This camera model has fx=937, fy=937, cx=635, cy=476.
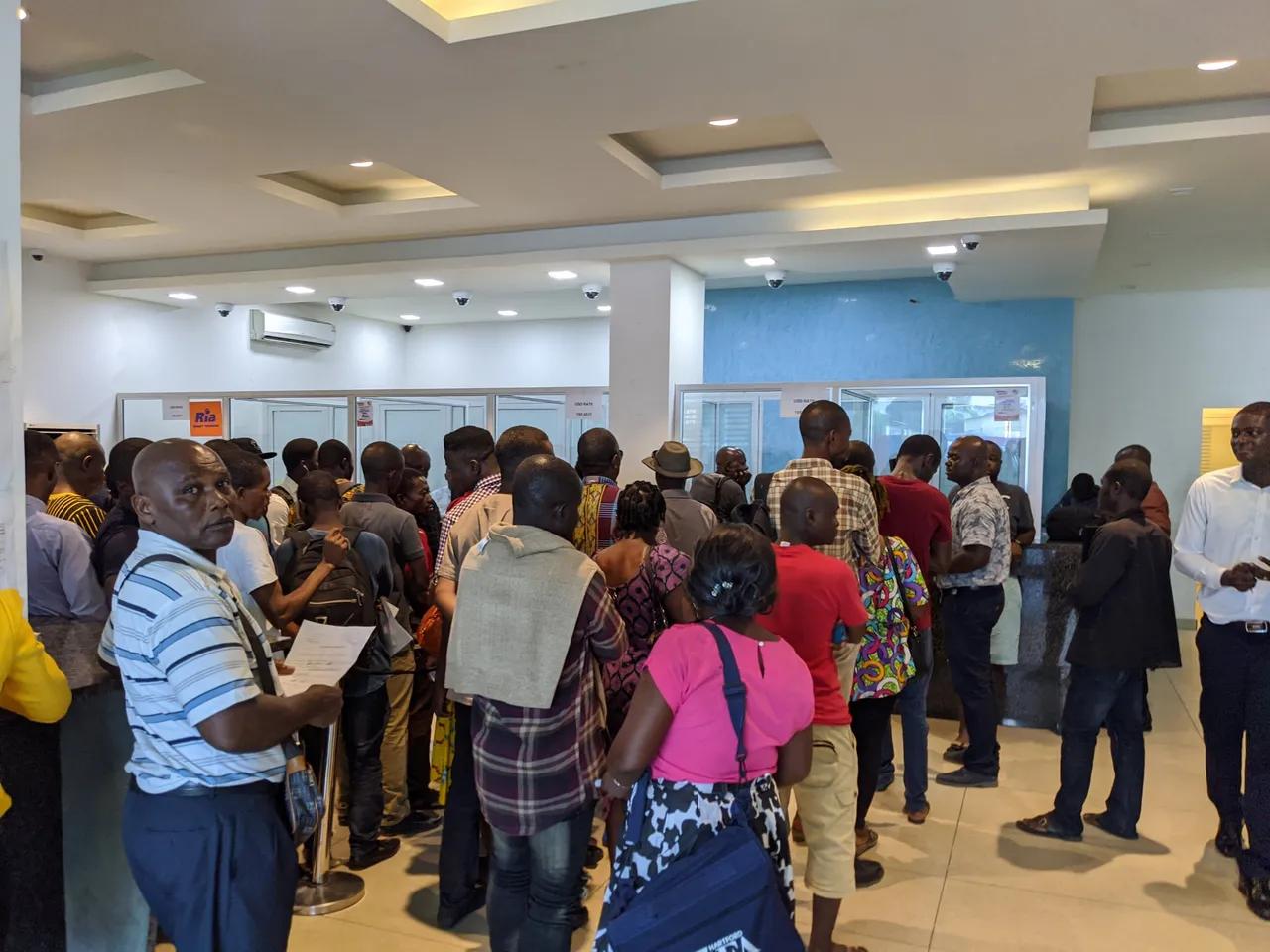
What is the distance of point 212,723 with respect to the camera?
5.90ft

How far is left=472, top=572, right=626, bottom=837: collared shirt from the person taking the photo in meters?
2.44

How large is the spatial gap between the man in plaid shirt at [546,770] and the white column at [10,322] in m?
1.12

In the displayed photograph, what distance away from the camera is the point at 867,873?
372 centimetres

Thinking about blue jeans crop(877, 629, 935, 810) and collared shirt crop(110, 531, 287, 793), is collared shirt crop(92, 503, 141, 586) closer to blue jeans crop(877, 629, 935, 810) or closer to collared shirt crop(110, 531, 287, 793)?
collared shirt crop(110, 531, 287, 793)

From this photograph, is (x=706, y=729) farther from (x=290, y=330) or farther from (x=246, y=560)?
(x=290, y=330)

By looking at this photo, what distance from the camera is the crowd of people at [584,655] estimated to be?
1.93 meters

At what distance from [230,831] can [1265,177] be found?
21.8 ft

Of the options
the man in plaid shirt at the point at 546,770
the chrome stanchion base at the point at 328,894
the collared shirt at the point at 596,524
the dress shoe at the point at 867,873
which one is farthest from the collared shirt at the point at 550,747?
the dress shoe at the point at 867,873

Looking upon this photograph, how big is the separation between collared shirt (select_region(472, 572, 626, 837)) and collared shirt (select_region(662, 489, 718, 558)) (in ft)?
4.90

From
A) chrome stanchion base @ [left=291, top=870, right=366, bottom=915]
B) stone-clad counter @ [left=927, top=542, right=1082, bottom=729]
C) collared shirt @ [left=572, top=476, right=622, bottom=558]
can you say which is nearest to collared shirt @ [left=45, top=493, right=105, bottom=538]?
chrome stanchion base @ [left=291, top=870, right=366, bottom=915]

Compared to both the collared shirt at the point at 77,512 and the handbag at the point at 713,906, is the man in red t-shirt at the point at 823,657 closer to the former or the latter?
the handbag at the point at 713,906

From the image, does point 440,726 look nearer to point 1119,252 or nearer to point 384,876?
point 384,876

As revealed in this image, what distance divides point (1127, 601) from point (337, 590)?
10.5 ft

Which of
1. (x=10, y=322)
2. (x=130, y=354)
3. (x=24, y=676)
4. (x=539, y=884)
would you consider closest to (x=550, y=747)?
(x=539, y=884)
